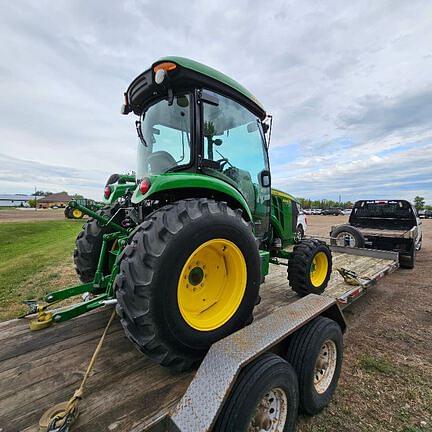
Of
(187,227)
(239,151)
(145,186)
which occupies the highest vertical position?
(239,151)

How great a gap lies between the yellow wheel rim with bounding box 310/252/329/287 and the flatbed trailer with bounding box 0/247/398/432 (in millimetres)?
1151

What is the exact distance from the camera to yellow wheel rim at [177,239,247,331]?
1989 millimetres

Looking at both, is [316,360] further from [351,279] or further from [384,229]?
[384,229]

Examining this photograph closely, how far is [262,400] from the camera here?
1.67 meters

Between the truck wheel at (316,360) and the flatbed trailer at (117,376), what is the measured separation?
15cm

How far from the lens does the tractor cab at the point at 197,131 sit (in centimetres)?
219

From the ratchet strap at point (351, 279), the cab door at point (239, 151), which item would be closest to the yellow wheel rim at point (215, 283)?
the cab door at point (239, 151)

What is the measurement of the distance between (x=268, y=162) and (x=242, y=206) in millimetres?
1106

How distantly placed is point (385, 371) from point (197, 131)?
3.17m

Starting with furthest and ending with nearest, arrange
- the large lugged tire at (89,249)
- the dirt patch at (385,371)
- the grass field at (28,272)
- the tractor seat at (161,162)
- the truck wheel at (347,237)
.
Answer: the truck wheel at (347,237), the grass field at (28,272), the large lugged tire at (89,249), the tractor seat at (161,162), the dirt patch at (385,371)

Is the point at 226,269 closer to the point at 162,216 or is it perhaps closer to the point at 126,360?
the point at 162,216

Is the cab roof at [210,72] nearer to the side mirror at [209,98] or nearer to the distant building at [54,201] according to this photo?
the side mirror at [209,98]

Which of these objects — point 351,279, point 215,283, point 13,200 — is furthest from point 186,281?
point 13,200

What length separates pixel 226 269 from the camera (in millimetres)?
2191
